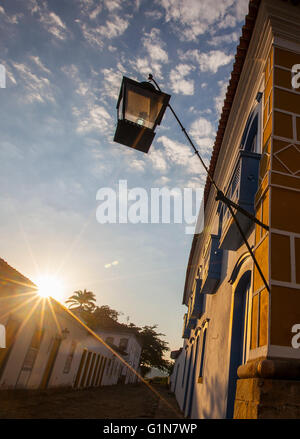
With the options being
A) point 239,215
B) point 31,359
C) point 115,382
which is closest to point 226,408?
point 239,215

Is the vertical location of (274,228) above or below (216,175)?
below

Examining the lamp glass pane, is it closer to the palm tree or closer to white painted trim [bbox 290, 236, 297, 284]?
white painted trim [bbox 290, 236, 297, 284]

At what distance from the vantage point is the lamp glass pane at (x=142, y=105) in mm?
3580

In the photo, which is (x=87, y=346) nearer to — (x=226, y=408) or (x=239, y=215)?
(x=226, y=408)

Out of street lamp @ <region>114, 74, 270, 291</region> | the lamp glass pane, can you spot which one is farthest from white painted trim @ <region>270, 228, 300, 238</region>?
the lamp glass pane

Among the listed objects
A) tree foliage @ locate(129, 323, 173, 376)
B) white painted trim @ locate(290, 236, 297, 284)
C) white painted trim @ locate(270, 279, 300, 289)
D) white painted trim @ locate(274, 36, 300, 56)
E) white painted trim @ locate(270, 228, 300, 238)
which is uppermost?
tree foliage @ locate(129, 323, 173, 376)

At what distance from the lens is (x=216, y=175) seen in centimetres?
823

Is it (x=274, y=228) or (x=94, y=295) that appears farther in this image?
(x=94, y=295)

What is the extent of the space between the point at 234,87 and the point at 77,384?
63.9ft

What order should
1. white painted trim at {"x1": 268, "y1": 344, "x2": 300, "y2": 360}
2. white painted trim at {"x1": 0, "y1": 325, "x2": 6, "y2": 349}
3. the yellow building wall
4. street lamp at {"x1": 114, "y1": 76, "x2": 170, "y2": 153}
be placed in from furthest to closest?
white painted trim at {"x1": 0, "y1": 325, "x2": 6, "y2": 349} < street lamp at {"x1": 114, "y1": 76, "x2": 170, "y2": 153} < the yellow building wall < white painted trim at {"x1": 268, "y1": 344, "x2": 300, "y2": 360}

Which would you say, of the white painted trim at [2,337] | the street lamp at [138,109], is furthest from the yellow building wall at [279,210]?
the white painted trim at [2,337]

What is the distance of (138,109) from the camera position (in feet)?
11.9

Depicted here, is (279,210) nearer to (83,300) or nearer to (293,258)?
(293,258)

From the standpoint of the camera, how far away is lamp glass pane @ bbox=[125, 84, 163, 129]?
3.58 meters
